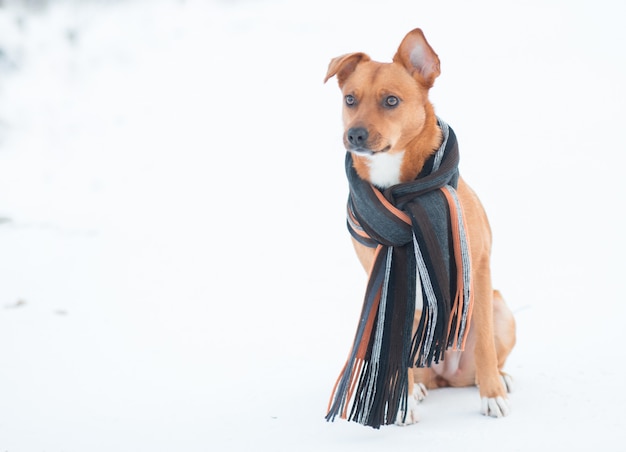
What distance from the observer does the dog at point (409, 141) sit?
2502mm

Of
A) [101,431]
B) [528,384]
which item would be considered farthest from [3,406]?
[528,384]

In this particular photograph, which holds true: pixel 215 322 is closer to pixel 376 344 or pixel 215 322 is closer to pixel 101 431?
pixel 101 431

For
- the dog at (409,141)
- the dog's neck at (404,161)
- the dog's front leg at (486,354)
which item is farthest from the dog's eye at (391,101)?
the dog's front leg at (486,354)

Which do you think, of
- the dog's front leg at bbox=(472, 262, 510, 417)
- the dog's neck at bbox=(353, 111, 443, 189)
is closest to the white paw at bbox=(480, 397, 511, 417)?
the dog's front leg at bbox=(472, 262, 510, 417)

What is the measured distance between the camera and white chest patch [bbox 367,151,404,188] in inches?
100

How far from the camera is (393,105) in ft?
8.37

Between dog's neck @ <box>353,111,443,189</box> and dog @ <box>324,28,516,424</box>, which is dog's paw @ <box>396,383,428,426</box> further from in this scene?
dog's neck @ <box>353,111,443,189</box>

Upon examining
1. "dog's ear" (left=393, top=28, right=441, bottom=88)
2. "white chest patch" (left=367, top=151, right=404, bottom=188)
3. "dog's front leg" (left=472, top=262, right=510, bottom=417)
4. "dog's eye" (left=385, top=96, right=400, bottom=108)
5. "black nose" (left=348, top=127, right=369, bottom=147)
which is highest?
"dog's ear" (left=393, top=28, right=441, bottom=88)

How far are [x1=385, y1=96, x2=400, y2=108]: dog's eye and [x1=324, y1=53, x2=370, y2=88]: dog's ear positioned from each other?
8.5 inches

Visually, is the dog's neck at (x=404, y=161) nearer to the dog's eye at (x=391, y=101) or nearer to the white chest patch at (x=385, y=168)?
the white chest patch at (x=385, y=168)

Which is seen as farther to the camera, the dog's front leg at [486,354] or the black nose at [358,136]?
the dog's front leg at [486,354]

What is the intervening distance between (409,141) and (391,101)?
16cm

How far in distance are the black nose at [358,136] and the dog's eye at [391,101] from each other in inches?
6.9

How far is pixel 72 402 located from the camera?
283cm
